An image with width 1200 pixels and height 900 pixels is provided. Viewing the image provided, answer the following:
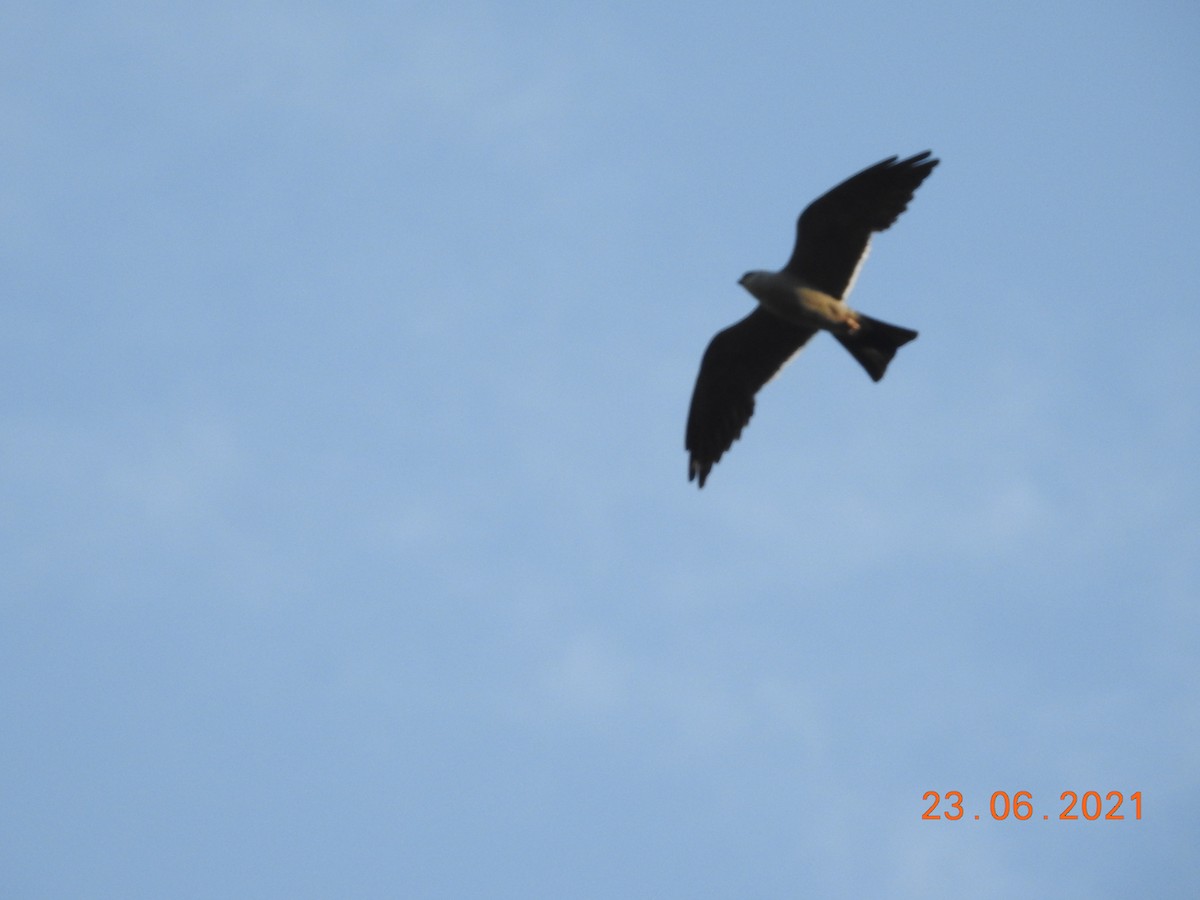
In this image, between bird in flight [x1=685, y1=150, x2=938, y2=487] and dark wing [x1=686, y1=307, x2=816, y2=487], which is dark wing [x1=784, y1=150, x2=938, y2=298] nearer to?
bird in flight [x1=685, y1=150, x2=938, y2=487]

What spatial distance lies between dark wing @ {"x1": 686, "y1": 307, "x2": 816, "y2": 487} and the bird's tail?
84cm

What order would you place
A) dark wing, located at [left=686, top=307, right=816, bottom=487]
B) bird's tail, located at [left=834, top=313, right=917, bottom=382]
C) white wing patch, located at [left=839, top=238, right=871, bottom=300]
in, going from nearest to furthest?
bird's tail, located at [left=834, top=313, right=917, bottom=382] → white wing patch, located at [left=839, top=238, right=871, bottom=300] → dark wing, located at [left=686, top=307, right=816, bottom=487]

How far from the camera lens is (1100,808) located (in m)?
17.1

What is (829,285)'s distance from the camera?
43.7 feet

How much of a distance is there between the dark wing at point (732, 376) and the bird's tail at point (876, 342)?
2.74 ft

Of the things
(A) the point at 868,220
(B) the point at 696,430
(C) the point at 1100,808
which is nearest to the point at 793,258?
(A) the point at 868,220

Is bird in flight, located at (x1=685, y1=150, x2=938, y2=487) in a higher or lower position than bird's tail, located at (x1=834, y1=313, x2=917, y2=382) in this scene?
higher

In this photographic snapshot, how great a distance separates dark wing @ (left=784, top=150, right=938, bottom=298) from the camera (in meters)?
13.1

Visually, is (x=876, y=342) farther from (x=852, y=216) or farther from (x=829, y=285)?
(x=852, y=216)

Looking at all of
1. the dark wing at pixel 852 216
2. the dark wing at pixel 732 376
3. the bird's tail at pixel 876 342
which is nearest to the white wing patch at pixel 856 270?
the dark wing at pixel 852 216

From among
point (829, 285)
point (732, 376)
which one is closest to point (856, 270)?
point (829, 285)

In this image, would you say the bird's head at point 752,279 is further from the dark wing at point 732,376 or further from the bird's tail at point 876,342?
the bird's tail at point 876,342

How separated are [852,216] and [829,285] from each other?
2.37ft

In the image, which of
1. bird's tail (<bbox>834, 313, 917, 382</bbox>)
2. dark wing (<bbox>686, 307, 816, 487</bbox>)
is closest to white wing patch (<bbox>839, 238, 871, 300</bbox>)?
bird's tail (<bbox>834, 313, 917, 382</bbox>)
